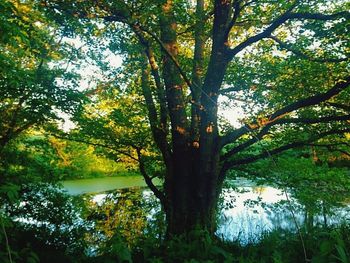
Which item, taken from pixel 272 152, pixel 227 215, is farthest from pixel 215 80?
pixel 227 215

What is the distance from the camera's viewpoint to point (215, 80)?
654cm

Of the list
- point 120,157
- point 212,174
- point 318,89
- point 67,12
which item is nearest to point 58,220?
point 120,157

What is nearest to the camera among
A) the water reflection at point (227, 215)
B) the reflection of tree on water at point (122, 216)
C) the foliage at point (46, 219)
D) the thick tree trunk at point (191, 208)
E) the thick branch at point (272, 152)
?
the thick tree trunk at point (191, 208)

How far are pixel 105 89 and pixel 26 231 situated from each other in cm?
507

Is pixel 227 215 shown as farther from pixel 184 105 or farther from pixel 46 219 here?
pixel 46 219

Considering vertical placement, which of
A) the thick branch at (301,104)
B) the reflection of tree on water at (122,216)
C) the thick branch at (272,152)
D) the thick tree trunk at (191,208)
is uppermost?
the thick branch at (301,104)

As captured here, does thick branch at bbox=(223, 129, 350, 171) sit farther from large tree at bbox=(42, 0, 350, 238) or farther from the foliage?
the foliage

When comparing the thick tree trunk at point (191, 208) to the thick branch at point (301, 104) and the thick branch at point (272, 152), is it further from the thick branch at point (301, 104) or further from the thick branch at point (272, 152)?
the thick branch at point (301, 104)

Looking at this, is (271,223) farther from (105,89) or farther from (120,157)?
(105,89)

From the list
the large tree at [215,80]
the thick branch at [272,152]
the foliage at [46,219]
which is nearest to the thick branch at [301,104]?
the large tree at [215,80]

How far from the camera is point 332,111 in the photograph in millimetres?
7195

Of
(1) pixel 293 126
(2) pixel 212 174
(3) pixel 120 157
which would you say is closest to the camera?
(2) pixel 212 174

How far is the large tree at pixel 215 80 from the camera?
5.83 metres

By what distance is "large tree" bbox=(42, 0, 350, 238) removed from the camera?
19.1 ft
